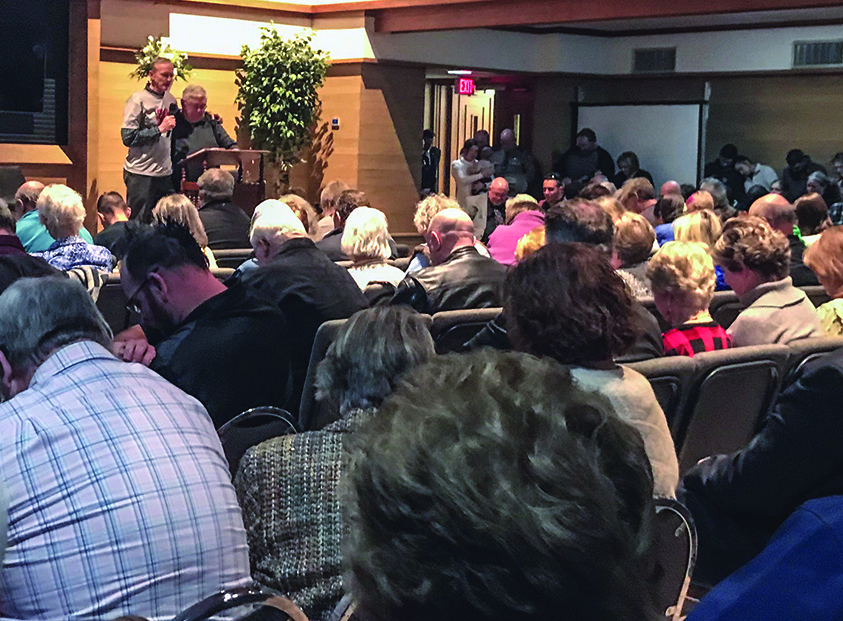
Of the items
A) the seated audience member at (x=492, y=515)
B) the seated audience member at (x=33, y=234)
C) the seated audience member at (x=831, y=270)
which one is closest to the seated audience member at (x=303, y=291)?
the seated audience member at (x=831, y=270)

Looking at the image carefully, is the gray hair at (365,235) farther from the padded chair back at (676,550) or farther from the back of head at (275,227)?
the padded chair back at (676,550)

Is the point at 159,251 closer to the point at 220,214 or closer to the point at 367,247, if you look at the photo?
the point at 367,247

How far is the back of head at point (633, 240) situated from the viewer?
4902mm

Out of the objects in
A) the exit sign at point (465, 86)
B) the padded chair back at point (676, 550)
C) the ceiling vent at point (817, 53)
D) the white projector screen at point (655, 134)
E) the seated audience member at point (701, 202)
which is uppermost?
the ceiling vent at point (817, 53)

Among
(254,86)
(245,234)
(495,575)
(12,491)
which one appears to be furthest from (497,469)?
(254,86)

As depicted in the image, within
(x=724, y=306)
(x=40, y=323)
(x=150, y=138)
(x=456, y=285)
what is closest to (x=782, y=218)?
(x=724, y=306)

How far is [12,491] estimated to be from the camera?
1.91 meters

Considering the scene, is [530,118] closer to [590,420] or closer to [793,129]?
[793,129]

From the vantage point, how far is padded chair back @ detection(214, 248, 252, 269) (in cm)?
668

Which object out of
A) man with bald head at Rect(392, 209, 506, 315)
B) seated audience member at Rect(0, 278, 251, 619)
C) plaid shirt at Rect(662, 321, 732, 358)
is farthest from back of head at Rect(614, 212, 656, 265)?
seated audience member at Rect(0, 278, 251, 619)

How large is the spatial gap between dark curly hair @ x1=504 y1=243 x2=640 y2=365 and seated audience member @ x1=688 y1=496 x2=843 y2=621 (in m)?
1.42

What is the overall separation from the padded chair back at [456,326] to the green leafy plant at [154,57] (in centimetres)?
685

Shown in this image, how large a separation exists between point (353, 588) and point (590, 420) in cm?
23

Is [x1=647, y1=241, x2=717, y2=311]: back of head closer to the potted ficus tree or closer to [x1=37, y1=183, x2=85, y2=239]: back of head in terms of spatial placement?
[x1=37, y1=183, x2=85, y2=239]: back of head
